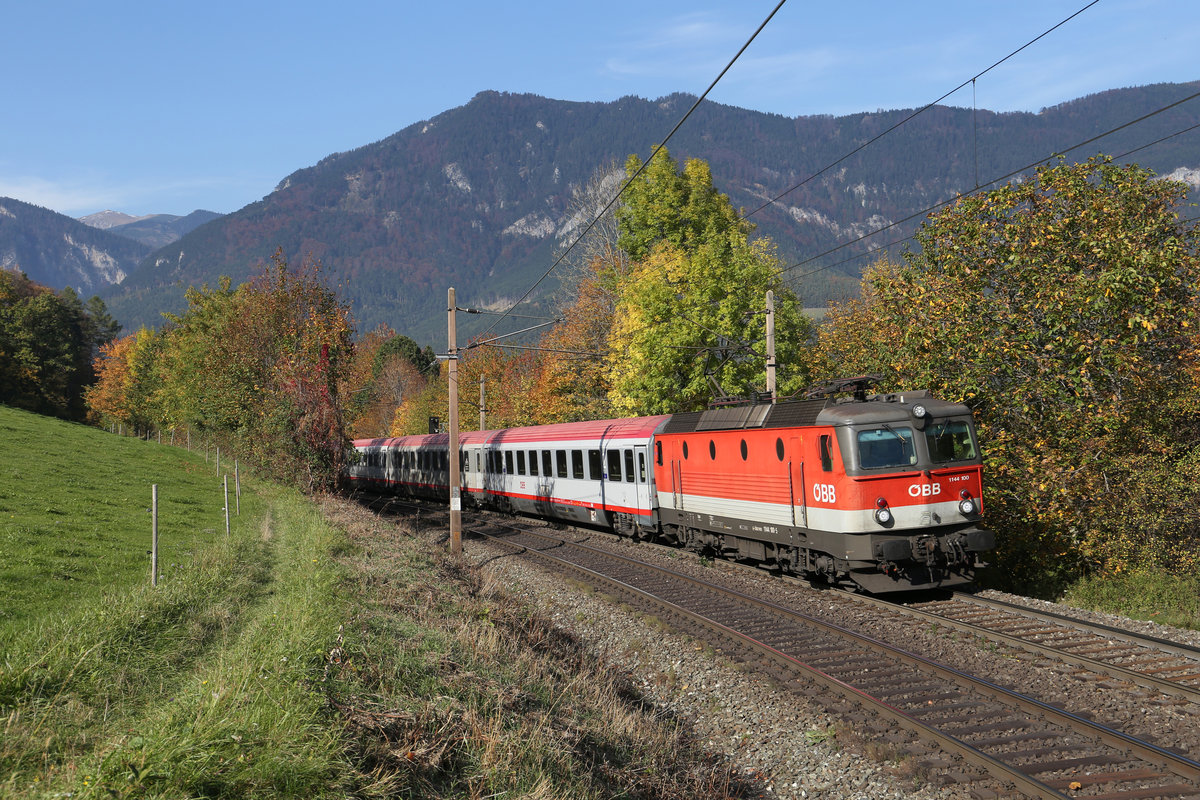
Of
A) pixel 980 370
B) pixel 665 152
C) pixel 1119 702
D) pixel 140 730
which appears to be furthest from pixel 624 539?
pixel 665 152

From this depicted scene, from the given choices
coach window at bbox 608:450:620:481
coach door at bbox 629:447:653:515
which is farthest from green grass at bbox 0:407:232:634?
coach door at bbox 629:447:653:515

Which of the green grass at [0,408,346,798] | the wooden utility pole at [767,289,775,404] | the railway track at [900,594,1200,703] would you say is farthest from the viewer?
the wooden utility pole at [767,289,775,404]

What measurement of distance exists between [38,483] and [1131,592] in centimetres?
2577

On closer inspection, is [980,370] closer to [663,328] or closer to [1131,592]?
[1131,592]

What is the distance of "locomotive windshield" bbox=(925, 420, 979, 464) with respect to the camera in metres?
13.1

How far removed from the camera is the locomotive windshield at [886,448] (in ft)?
42.2

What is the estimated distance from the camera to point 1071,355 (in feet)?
49.6

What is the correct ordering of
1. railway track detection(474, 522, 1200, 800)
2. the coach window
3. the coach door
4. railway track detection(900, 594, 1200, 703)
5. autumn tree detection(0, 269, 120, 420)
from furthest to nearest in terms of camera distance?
autumn tree detection(0, 269, 120, 420), the coach window, the coach door, railway track detection(900, 594, 1200, 703), railway track detection(474, 522, 1200, 800)

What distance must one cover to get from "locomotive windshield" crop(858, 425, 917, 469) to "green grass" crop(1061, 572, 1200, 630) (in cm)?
428

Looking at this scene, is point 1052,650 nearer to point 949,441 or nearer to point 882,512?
point 882,512

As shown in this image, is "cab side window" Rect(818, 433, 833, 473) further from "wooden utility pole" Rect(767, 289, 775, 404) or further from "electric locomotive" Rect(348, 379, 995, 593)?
"wooden utility pole" Rect(767, 289, 775, 404)

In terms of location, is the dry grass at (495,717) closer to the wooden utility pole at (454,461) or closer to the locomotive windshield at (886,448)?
the locomotive windshield at (886,448)

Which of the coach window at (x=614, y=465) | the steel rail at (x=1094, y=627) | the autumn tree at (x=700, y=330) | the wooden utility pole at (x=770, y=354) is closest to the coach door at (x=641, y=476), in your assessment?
the coach window at (x=614, y=465)

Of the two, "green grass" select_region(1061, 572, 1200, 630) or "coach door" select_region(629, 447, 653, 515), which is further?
"coach door" select_region(629, 447, 653, 515)
